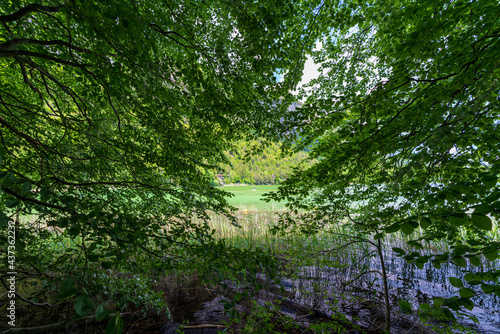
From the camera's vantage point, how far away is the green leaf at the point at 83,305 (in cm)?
89

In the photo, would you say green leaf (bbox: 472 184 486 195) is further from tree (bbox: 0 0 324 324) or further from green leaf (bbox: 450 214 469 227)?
tree (bbox: 0 0 324 324)

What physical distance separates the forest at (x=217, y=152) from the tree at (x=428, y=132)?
27 mm

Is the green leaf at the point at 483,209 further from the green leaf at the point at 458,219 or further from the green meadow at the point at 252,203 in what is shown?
the green meadow at the point at 252,203

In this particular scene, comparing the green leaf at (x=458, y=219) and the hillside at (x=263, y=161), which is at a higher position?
the hillside at (x=263, y=161)

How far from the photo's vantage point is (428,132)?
8.46 ft

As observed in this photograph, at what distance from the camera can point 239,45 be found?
125 inches

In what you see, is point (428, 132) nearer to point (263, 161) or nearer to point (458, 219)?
point (458, 219)

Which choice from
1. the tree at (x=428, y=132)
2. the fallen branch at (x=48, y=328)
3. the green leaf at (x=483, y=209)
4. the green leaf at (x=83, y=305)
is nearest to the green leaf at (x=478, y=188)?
the tree at (x=428, y=132)

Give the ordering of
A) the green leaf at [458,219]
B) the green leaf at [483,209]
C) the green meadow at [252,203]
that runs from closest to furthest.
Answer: the green leaf at [483,209] → the green leaf at [458,219] → the green meadow at [252,203]

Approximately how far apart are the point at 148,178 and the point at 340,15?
4622 mm

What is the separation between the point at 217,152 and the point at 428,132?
3.30 m

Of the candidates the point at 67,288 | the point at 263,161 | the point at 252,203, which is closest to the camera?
the point at 67,288

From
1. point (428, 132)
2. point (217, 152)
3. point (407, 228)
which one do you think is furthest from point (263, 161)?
point (407, 228)

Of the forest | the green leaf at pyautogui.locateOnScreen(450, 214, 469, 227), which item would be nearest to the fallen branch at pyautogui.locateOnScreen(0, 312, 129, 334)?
the forest
